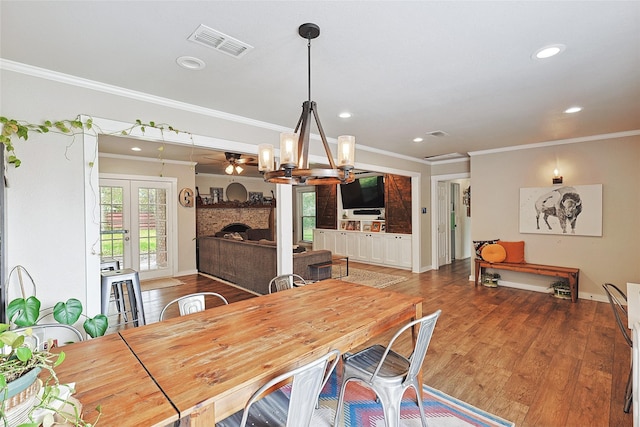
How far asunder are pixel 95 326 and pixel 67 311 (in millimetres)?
216

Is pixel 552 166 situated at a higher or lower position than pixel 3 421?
higher

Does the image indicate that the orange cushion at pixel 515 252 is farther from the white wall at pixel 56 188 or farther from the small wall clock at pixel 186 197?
the small wall clock at pixel 186 197

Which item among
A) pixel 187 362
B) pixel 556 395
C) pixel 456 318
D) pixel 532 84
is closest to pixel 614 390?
pixel 556 395

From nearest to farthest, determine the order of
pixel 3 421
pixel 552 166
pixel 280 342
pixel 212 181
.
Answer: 1. pixel 3 421
2. pixel 280 342
3. pixel 552 166
4. pixel 212 181

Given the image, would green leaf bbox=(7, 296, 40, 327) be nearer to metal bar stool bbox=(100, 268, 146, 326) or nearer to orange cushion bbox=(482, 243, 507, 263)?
metal bar stool bbox=(100, 268, 146, 326)

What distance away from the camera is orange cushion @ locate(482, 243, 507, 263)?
17.0 feet

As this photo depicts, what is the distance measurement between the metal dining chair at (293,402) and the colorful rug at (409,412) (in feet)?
2.37

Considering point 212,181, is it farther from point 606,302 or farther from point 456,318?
point 606,302

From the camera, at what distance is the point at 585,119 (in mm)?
3709

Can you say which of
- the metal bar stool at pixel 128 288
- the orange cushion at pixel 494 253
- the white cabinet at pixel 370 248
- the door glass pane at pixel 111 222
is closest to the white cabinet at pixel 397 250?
the white cabinet at pixel 370 248

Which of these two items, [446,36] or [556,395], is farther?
[556,395]

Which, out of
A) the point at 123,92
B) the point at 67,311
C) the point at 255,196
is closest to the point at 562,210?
the point at 123,92

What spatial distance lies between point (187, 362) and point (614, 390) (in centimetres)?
307

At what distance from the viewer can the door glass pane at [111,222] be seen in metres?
5.80
